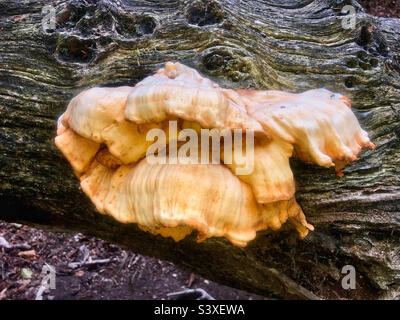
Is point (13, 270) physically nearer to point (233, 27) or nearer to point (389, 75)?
point (233, 27)

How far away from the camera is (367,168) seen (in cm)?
243

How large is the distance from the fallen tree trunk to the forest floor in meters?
3.16

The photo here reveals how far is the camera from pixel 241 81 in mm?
2328

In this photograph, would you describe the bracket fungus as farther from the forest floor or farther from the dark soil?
the dark soil

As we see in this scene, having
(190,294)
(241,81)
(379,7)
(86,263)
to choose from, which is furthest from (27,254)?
(379,7)

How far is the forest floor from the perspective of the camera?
215 inches

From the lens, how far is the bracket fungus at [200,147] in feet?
5.42

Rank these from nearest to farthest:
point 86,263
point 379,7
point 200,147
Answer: point 200,147 → point 86,263 → point 379,7

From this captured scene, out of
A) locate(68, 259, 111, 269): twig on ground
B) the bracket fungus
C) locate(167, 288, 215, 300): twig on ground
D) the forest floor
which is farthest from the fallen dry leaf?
the bracket fungus

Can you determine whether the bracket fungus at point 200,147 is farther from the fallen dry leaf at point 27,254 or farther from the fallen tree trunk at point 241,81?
the fallen dry leaf at point 27,254

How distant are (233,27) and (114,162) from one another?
1236 millimetres

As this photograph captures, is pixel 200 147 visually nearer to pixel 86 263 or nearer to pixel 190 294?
pixel 190 294

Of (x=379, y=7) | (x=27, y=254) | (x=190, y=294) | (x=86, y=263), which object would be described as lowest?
(x=190, y=294)

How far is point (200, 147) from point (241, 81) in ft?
2.28
